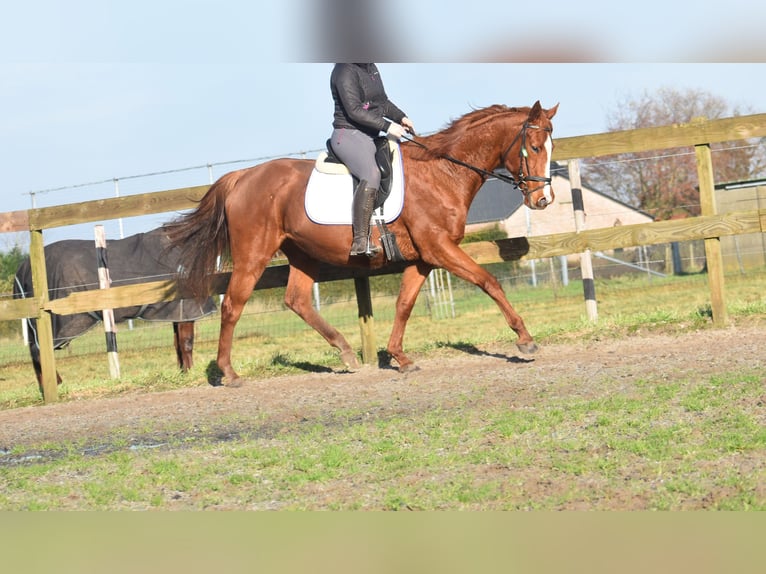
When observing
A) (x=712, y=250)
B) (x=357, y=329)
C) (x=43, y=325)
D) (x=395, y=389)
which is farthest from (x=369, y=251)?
(x=357, y=329)

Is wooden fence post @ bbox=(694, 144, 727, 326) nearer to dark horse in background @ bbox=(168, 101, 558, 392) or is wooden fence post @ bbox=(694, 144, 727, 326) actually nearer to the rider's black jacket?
dark horse in background @ bbox=(168, 101, 558, 392)

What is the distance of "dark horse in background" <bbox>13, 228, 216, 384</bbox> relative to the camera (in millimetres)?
10992

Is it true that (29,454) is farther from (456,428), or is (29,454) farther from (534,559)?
(534,559)

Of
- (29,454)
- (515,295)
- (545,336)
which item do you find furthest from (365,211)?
(515,295)

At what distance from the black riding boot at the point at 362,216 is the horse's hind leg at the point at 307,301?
0.87m

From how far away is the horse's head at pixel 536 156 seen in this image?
7512 mm

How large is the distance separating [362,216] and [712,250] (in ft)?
10.8

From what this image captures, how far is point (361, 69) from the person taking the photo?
23.4 feet

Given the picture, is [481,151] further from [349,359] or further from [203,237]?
[203,237]

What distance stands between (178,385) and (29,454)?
3093mm

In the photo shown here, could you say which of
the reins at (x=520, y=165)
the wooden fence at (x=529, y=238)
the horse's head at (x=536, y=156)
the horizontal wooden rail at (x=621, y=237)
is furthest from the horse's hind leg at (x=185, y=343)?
the horse's head at (x=536, y=156)

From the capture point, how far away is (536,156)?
7.56 metres

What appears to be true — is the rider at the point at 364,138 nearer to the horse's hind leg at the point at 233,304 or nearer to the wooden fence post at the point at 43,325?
the horse's hind leg at the point at 233,304

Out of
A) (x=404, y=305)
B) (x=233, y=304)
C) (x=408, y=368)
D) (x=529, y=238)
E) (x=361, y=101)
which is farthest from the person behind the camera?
(x=529, y=238)
